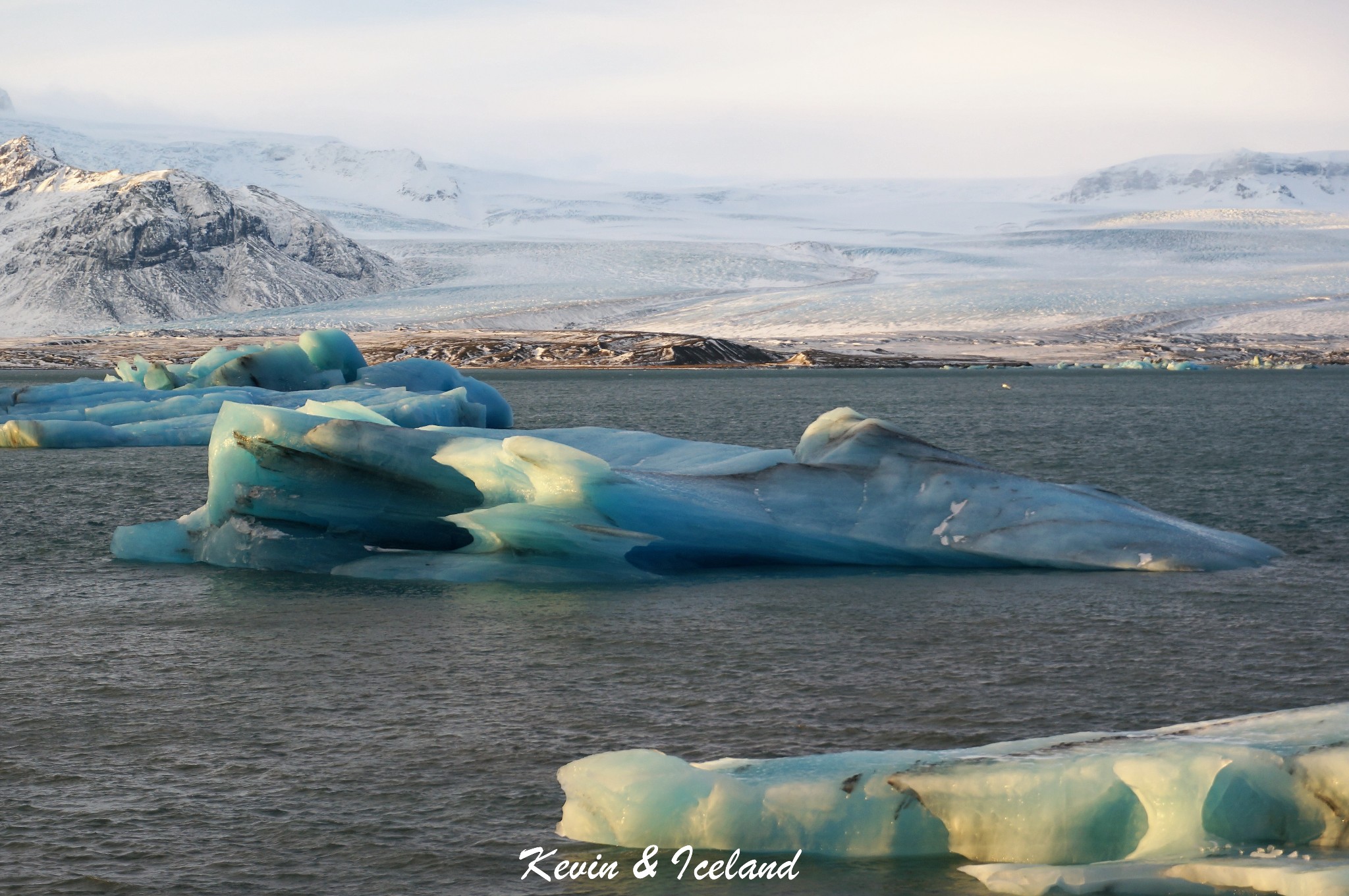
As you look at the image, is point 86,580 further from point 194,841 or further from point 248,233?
point 248,233

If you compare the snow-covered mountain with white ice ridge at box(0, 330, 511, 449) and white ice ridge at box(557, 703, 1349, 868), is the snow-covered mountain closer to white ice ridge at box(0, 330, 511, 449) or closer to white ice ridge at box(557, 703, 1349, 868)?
white ice ridge at box(0, 330, 511, 449)

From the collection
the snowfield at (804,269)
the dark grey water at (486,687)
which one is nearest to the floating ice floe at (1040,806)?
the dark grey water at (486,687)

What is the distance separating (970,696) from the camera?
7.65 meters

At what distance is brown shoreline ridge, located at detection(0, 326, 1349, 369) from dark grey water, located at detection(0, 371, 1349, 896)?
82.3m

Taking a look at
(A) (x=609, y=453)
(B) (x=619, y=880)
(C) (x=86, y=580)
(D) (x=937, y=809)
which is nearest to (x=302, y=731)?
(B) (x=619, y=880)

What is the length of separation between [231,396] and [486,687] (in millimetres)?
24354

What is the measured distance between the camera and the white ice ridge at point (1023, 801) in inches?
194

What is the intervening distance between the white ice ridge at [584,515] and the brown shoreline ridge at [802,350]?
8017 centimetres

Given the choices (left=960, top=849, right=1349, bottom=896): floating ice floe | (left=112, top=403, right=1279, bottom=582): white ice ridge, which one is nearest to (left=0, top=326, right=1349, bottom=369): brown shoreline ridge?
(left=112, top=403, right=1279, bottom=582): white ice ridge

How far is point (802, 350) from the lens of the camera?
101000mm

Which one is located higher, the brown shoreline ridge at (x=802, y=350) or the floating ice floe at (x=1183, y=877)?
the floating ice floe at (x=1183, y=877)

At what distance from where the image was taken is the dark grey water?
5.45m

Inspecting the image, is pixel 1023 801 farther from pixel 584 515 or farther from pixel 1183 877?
pixel 584 515

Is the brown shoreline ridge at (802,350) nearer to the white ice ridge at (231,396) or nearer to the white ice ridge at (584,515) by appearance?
the white ice ridge at (231,396)
